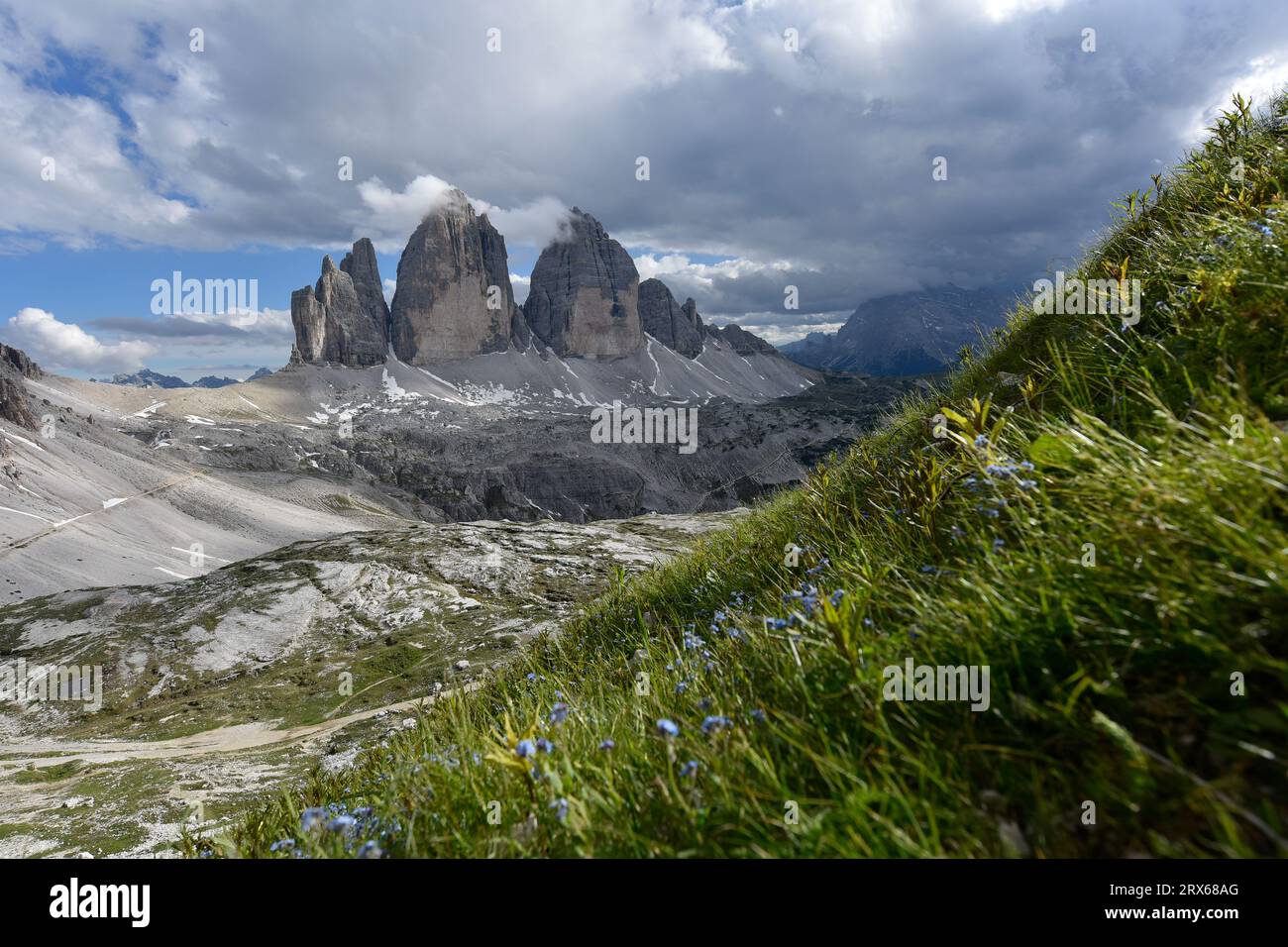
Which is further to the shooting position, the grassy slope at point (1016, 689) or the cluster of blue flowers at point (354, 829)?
the cluster of blue flowers at point (354, 829)

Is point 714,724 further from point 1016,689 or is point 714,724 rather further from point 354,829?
point 354,829

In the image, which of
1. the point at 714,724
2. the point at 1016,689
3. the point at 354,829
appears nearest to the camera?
the point at 1016,689

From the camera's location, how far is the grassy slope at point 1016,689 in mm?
1617

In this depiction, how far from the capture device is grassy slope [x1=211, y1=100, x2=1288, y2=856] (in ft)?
5.31

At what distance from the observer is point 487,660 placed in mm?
10578

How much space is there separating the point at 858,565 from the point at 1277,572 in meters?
1.87

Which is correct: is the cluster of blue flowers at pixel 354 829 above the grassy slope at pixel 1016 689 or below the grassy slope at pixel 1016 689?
below

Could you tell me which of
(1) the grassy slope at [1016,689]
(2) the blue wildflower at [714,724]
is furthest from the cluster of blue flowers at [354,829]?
(2) the blue wildflower at [714,724]

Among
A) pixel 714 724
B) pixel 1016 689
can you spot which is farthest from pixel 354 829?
pixel 1016 689

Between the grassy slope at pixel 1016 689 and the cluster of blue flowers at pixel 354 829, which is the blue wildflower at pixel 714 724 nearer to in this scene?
the grassy slope at pixel 1016 689

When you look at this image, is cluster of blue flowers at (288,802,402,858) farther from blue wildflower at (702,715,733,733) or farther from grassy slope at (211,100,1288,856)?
blue wildflower at (702,715,733,733)

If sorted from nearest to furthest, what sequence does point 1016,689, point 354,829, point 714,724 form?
point 1016,689, point 714,724, point 354,829

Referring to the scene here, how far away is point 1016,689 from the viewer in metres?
2.04
